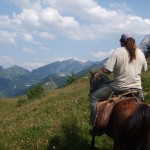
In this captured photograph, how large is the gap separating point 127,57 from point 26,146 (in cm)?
514

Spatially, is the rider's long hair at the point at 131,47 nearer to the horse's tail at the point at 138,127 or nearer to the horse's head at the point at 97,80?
the horse's head at the point at 97,80

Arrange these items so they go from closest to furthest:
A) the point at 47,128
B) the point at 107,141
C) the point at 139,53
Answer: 1. the point at 139,53
2. the point at 107,141
3. the point at 47,128

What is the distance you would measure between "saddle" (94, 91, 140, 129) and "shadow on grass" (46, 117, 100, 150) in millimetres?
2387

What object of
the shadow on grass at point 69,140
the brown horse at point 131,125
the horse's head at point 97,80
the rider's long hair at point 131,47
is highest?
the rider's long hair at point 131,47

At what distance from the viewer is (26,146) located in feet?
43.8

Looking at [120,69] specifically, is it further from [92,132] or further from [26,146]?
[26,146]

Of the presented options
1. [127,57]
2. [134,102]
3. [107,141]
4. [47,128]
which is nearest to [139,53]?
[127,57]

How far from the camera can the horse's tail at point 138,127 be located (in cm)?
858

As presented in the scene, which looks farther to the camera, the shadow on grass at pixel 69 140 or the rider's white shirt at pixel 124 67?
the shadow on grass at pixel 69 140

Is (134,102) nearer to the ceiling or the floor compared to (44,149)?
nearer to the ceiling

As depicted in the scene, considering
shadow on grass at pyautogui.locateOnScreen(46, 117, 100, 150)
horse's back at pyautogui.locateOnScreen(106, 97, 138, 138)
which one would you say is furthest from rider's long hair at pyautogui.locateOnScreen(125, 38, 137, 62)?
shadow on grass at pyautogui.locateOnScreen(46, 117, 100, 150)

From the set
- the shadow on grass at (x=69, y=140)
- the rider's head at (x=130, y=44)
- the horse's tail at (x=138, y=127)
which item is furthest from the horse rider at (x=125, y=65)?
the shadow on grass at (x=69, y=140)

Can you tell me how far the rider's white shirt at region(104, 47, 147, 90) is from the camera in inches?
406

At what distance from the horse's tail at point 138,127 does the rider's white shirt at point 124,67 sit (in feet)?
5.40
